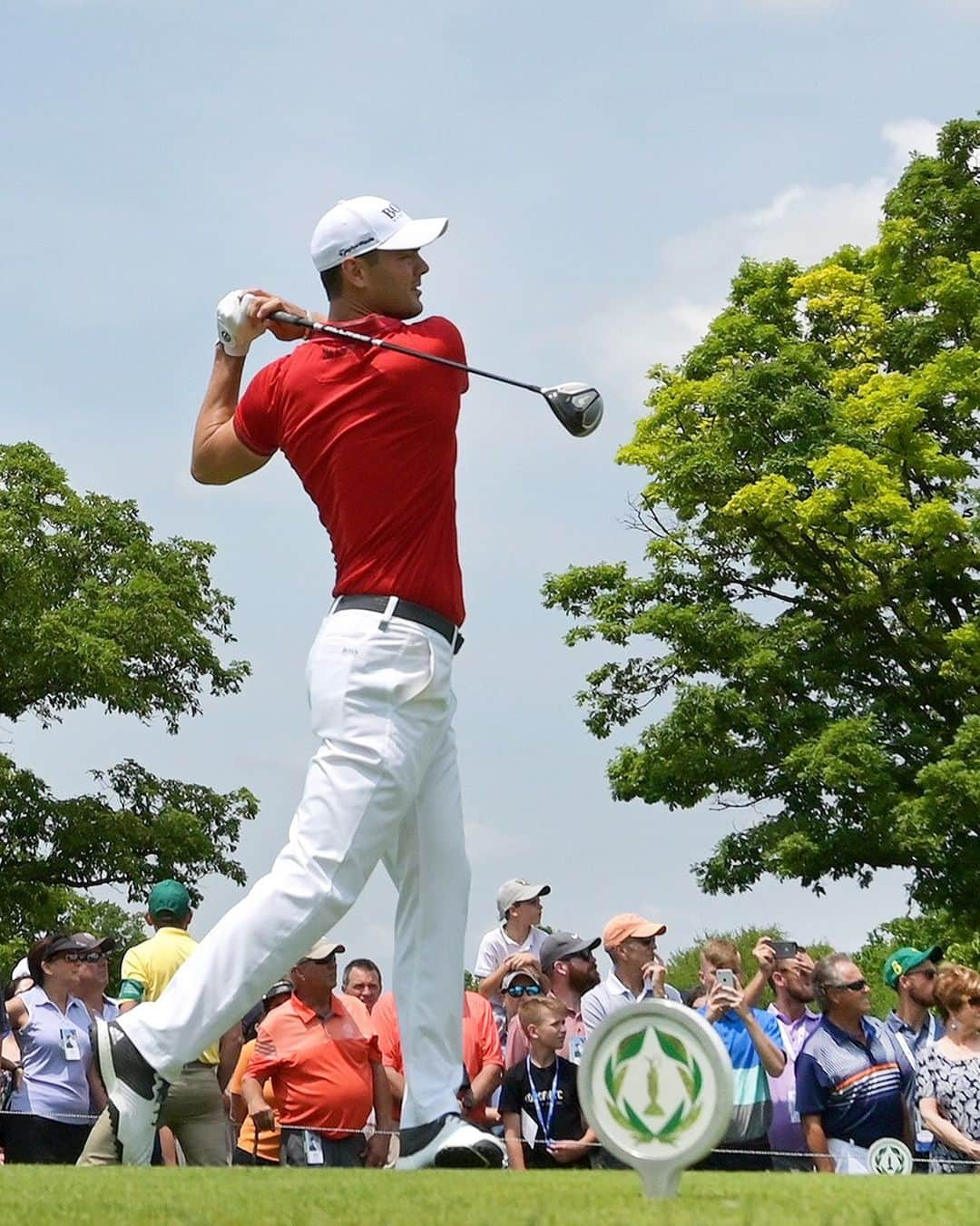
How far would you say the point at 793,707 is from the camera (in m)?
36.0

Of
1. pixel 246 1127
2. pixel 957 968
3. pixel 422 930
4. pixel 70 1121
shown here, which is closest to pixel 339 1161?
pixel 246 1127

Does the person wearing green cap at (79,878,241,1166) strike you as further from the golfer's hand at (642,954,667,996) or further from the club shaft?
the club shaft

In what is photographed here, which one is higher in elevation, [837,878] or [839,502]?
[839,502]

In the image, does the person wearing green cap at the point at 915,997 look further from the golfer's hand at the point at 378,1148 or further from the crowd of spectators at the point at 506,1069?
the golfer's hand at the point at 378,1148

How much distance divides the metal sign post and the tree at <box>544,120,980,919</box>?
2916 centimetres

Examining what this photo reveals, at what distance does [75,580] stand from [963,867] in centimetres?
2376

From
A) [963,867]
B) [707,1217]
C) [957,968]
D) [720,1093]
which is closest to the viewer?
[707,1217]

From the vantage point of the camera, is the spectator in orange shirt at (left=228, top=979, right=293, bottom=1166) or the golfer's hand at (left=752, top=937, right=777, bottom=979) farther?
the golfer's hand at (left=752, top=937, right=777, bottom=979)

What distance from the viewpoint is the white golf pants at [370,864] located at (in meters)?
5.40

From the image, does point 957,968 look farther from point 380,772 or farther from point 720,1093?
point 720,1093

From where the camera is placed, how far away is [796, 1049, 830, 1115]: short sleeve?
9.95 m

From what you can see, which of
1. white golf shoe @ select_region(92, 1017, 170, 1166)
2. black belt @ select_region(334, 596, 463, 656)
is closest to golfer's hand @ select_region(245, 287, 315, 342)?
black belt @ select_region(334, 596, 463, 656)

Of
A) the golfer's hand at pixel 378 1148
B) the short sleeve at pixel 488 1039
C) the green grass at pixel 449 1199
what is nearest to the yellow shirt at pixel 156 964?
the golfer's hand at pixel 378 1148

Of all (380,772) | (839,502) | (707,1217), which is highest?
(839,502)
